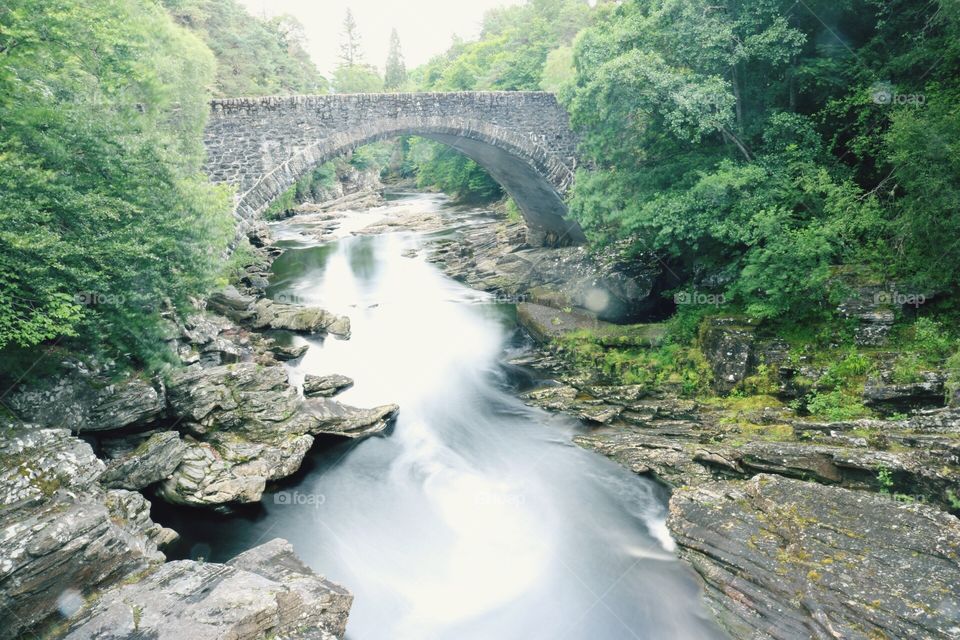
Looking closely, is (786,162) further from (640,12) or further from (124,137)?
(124,137)

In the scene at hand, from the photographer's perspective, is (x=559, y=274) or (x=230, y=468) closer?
(x=230, y=468)

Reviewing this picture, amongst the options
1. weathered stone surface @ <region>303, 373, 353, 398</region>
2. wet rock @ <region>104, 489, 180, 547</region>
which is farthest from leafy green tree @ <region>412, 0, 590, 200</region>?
wet rock @ <region>104, 489, 180, 547</region>

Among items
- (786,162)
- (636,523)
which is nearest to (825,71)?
(786,162)

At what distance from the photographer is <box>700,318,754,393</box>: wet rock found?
37.4ft

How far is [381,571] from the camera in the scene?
9156mm

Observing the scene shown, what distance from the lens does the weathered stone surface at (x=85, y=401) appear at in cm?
828

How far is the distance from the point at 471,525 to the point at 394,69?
6343cm

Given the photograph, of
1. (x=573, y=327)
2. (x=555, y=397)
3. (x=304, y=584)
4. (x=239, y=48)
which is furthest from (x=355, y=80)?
(x=304, y=584)

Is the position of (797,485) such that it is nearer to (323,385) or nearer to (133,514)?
(133,514)

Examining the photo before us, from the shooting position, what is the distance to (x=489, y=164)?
24.1m

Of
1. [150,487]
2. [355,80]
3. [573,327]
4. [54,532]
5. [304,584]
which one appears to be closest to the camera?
[54,532]

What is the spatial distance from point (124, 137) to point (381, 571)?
27.9 ft

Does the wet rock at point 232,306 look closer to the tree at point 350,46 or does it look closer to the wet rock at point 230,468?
the wet rock at point 230,468

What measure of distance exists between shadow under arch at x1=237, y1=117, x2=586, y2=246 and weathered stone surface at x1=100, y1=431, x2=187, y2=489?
28.7 ft
